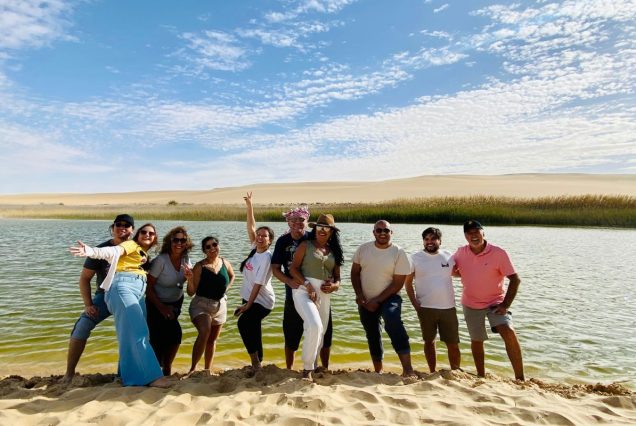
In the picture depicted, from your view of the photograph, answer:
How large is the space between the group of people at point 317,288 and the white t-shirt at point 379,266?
1 centimetres

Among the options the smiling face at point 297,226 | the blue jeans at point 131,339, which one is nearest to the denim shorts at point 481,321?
the smiling face at point 297,226

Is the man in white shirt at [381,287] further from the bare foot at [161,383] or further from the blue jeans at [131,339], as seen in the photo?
the blue jeans at [131,339]

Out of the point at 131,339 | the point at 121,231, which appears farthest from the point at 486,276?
the point at 121,231

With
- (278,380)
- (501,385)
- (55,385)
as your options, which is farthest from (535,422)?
(55,385)

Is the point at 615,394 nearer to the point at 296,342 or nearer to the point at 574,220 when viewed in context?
the point at 296,342

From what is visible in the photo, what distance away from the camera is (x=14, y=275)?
11.7m

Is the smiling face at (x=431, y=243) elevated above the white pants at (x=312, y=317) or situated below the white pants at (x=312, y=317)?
above

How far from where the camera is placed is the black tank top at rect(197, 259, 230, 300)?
17.0 ft

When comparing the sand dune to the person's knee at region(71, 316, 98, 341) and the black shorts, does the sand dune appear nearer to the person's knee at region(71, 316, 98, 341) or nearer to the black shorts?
the person's knee at region(71, 316, 98, 341)

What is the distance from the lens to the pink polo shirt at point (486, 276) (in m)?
5.04

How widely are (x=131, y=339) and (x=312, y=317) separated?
76.3 inches

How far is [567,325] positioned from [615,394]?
3.18m

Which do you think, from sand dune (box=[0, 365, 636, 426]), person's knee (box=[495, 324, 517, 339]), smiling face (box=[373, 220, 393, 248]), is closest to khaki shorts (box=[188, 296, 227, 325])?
sand dune (box=[0, 365, 636, 426])

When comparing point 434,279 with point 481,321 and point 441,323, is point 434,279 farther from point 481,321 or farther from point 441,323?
point 481,321
